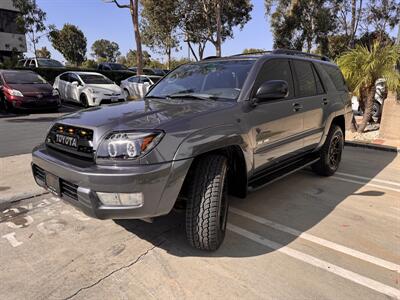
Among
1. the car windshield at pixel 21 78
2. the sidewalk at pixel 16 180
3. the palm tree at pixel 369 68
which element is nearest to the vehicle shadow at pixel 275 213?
the sidewalk at pixel 16 180

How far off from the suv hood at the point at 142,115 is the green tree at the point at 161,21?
22719mm

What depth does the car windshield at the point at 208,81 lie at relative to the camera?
340 cm

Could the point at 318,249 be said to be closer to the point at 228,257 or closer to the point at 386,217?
the point at 228,257

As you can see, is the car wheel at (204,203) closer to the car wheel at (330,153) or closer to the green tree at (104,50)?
the car wheel at (330,153)

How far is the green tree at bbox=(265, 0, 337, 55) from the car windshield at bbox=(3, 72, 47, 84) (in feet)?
73.5

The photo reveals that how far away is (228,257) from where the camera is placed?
9.36ft

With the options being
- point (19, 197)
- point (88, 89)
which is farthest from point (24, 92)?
point (19, 197)

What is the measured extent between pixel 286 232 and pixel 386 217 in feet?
4.28

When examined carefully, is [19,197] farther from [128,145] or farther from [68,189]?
[128,145]

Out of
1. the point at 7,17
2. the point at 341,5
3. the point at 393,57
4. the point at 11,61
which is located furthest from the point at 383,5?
the point at 7,17

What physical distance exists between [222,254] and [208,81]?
185 cm

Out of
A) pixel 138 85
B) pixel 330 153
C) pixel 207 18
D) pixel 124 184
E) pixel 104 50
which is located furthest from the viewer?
pixel 104 50

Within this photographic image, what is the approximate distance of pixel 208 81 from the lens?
363 cm

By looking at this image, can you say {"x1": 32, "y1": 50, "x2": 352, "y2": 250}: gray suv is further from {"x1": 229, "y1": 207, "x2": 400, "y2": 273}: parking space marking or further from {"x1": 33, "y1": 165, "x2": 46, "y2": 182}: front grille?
{"x1": 229, "y1": 207, "x2": 400, "y2": 273}: parking space marking
